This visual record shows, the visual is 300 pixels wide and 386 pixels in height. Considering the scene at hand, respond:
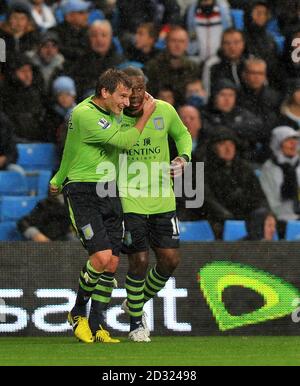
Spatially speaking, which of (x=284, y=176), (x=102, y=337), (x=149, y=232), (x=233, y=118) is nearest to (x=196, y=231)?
(x=284, y=176)

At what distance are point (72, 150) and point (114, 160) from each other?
0.36m

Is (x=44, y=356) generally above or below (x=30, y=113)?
below

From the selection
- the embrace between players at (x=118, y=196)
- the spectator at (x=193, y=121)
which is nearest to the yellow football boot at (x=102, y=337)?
the embrace between players at (x=118, y=196)

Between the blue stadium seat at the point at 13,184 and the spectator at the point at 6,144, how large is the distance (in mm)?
100

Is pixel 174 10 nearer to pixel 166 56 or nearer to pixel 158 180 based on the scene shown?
pixel 166 56

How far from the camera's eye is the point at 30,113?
11.9 metres

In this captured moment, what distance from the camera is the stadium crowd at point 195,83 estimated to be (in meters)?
11.6

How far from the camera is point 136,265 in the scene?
30.1 feet

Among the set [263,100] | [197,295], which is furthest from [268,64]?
[197,295]

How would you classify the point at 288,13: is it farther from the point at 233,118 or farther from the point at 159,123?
the point at 159,123

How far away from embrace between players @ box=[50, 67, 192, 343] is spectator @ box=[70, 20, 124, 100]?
2866mm

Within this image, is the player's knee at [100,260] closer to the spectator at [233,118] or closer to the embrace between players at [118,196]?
the embrace between players at [118,196]

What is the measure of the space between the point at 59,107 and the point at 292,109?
2.56 m

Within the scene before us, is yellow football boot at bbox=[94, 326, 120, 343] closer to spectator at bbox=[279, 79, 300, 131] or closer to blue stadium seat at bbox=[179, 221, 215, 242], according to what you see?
blue stadium seat at bbox=[179, 221, 215, 242]
